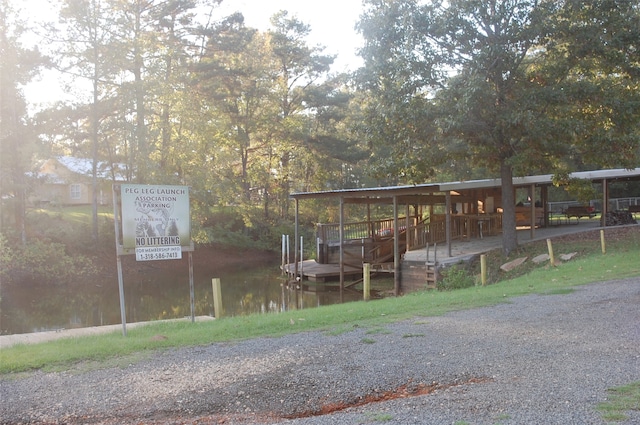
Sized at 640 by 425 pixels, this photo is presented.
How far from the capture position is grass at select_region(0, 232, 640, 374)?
686 cm

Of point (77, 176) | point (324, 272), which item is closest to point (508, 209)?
point (324, 272)

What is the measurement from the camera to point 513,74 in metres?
16.6

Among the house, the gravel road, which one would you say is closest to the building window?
the house

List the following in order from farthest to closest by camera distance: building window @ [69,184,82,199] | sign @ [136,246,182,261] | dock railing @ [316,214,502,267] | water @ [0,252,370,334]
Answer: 1. building window @ [69,184,82,199]
2. dock railing @ [316,214,502,267]
3. water @ [0,252,370,334]
4. sign @ [136,246,182,261]

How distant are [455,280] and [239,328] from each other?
30.2 feet

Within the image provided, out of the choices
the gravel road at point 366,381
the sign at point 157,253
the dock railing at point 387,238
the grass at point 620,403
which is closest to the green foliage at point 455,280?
the dock railing at point 387,238

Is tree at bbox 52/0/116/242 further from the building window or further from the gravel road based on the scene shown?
the gravel road

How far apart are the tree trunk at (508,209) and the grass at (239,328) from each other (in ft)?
15.9

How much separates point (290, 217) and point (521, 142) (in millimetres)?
24858

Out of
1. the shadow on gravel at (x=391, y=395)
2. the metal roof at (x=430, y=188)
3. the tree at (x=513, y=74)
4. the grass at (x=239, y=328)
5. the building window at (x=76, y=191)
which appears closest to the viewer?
the shadow on gravel at (x=391, y=395)

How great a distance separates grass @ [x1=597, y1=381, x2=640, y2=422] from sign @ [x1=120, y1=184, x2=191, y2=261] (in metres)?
6.74

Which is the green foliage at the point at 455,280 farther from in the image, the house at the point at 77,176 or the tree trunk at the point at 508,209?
the house at the point at 77,176

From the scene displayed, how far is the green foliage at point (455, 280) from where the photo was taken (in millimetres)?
16266

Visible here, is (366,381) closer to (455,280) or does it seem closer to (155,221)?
(155,221)
